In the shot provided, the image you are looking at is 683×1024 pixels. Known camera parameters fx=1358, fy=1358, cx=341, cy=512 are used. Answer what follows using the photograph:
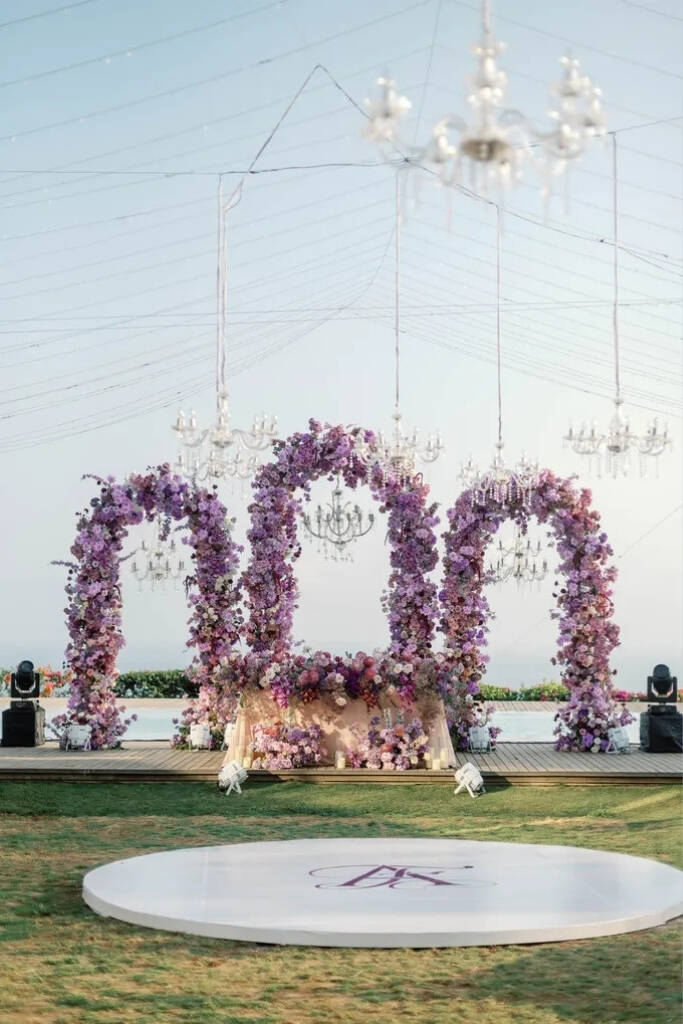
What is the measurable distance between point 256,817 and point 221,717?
3.69 meters

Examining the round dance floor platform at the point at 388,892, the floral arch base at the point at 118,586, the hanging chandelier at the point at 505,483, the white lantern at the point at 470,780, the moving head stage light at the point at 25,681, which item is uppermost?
the hanging chandelier at the point at 505,483

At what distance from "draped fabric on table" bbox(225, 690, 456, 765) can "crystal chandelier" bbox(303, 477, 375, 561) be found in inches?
59.0

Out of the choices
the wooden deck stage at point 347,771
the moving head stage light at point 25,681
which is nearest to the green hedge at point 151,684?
the moving head stage light at point 25,681

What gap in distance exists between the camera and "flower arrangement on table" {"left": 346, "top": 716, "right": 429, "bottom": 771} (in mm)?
12602

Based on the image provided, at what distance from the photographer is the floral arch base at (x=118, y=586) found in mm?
14570

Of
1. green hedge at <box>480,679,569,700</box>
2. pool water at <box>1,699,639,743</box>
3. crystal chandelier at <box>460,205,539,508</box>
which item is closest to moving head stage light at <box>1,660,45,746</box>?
pool water at <box>1,699,639,743</box>

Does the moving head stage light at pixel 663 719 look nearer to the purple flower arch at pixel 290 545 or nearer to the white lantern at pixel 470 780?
the purple flower arch at pixel 290 545

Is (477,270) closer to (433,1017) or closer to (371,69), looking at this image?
(371,69)

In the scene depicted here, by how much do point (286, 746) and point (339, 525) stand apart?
7.21 ft

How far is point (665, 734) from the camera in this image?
47.6 ft

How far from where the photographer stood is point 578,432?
1091 centimetres

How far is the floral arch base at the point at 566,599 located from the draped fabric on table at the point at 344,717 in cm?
144

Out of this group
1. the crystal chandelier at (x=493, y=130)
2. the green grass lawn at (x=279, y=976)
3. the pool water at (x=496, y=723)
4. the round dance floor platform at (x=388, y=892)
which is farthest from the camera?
the pool water at (x=496, y=723)

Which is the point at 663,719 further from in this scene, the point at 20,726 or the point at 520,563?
the point at 20,726
